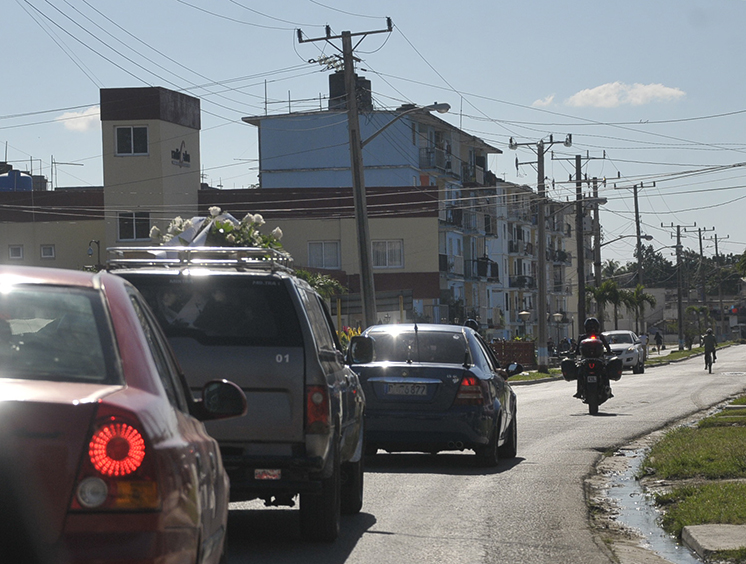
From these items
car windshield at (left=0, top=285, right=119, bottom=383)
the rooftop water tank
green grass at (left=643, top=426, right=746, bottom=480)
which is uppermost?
the rooftop water tank

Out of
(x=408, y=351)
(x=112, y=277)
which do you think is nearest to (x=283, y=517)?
(x=408, y=351)

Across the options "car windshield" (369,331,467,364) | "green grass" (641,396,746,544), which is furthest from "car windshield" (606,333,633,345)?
"car windshield" (369,331,467,364)

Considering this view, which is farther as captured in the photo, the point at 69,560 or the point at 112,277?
the point at 112,277

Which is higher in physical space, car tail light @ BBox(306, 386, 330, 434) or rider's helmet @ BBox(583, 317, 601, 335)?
rider's helmet @ BBox(583, 317, 601, 335)

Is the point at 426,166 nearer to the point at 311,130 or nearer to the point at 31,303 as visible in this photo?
the point at 311,130

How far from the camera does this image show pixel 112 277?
466 centimetres

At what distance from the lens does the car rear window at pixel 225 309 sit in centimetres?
804

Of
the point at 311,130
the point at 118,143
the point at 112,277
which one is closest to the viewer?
the point at 112,277

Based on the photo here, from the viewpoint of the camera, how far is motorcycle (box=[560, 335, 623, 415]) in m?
22.7

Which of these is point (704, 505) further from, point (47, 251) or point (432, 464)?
point (47, 251)

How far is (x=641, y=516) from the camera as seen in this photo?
1041 cm

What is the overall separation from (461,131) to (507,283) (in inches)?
822

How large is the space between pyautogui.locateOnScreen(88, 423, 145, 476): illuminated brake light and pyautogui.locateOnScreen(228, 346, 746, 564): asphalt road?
4349 mm

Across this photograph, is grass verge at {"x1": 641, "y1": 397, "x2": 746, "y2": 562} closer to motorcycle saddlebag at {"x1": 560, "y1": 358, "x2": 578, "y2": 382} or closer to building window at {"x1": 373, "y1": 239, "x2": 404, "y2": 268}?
motorcycle saddlebag at {"x1": 560, "y1": 358, "x2": 578, "y2": 382}
